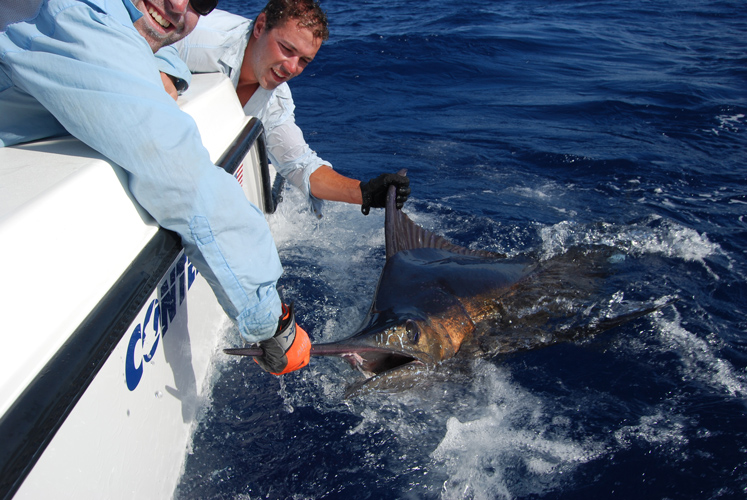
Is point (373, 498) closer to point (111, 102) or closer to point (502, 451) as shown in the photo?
point (502, 451)

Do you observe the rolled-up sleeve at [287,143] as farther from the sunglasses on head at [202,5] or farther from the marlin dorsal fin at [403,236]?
the sunglasses on head at [202,5]

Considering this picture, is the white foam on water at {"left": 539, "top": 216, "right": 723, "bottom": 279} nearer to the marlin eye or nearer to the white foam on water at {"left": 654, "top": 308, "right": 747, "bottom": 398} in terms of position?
the white foam on water at {"left": 654, "top": 308, "right": 747, "bottom": 398}

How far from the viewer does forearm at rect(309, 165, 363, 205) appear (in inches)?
131

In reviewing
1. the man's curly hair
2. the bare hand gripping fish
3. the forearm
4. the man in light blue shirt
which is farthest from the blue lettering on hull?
the man's curly hair

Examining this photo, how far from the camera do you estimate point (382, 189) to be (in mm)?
3154

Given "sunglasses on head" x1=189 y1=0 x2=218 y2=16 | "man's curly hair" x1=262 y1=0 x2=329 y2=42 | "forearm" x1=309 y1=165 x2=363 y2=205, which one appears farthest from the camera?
"forearm" x1=309 y1=165 x2=363 y2=205

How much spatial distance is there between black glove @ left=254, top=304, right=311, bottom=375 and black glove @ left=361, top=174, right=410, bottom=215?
4.57 ft

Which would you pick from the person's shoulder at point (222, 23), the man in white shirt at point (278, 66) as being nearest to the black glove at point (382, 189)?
the man in white shirt at point (278, 66)

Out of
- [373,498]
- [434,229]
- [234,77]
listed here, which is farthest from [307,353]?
[434,229]

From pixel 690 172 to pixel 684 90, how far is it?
2.68 m

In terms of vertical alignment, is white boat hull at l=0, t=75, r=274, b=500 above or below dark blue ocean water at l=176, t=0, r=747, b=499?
above

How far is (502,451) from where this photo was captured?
2094 mm

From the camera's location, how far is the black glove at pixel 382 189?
310 centimetres

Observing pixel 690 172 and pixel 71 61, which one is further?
pixel 690 172
